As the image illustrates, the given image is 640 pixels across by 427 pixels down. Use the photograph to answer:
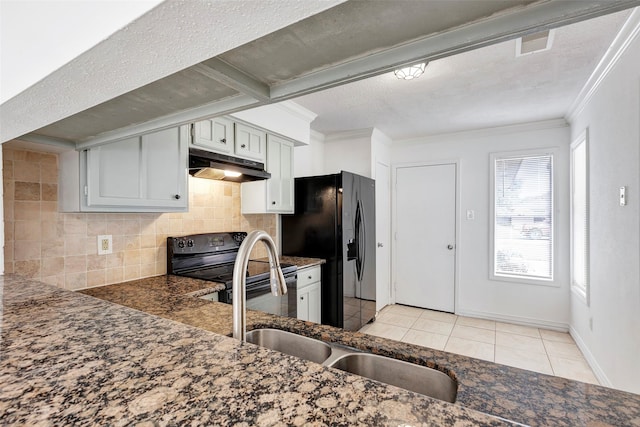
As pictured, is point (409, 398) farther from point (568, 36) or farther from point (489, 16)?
point (568, 36)

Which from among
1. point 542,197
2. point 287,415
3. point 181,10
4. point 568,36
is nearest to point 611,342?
point 542,197

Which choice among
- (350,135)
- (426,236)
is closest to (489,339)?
(426,236)

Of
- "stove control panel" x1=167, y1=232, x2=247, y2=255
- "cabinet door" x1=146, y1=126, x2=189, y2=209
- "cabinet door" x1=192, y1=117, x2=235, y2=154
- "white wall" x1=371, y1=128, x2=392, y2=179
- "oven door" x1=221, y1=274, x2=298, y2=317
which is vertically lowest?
"oven door" x1=221, y1=274, x2=298, y2=317

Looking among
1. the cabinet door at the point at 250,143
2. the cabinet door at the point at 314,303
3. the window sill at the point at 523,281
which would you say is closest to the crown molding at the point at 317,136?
the cabinet door at the point at 250,143

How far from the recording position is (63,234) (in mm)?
1775

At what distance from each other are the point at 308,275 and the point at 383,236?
1.68m

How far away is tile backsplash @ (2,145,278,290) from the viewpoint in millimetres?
1609

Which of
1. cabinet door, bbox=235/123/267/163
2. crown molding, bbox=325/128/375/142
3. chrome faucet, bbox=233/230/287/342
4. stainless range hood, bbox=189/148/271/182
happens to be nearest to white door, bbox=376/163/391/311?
crown molding, bbox=325/128/375/142

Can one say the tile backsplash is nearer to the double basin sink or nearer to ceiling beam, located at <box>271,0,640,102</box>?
the double basin sink

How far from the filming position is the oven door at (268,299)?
2.15 m

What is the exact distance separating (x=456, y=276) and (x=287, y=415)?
405cm

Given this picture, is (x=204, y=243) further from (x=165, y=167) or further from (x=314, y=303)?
(x=314, y=303)

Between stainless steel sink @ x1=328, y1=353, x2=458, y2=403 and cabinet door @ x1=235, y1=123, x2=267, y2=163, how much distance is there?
6.33 feet

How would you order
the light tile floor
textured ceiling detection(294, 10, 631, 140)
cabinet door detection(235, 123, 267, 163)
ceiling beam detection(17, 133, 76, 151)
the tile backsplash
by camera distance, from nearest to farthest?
1. ceiling beam detection(17, 133, 76, 151)
2. the tile backsplash
3. textured ceiling detection(294, 10, 631, 140)
4. cabinet door detection(235, 123, 267, 163)
5. the light tile floor
